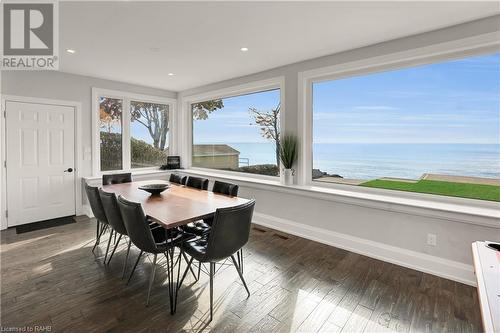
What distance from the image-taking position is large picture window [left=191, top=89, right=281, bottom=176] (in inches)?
175

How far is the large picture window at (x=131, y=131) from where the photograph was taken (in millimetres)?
5004

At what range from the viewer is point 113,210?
2457mm

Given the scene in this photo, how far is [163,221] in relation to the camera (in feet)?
6.82

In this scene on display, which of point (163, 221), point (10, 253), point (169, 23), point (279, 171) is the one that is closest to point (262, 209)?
point (279, 171)

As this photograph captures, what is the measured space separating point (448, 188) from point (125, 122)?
218 inches

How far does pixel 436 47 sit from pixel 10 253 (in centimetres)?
550

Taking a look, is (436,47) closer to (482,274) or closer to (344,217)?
(344,217)

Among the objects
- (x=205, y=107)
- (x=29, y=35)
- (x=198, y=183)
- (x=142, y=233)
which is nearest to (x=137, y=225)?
(x=142, y=233)

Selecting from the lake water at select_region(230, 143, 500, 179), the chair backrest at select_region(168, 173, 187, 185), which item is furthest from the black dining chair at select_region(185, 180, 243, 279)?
the lake water at select_region(230, 143, 500, 179)

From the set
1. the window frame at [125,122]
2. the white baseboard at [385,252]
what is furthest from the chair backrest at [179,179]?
the window frame at [125,122]

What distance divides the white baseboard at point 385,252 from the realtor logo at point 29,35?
3.71 meters

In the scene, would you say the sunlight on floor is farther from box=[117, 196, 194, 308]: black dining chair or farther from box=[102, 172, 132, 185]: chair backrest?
box=[117, 196, 194, 308]: black dining chair

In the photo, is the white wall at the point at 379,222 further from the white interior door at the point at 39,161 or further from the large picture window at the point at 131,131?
the white interior door at the point at 39,161

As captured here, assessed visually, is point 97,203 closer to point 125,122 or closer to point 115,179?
point 115,179
